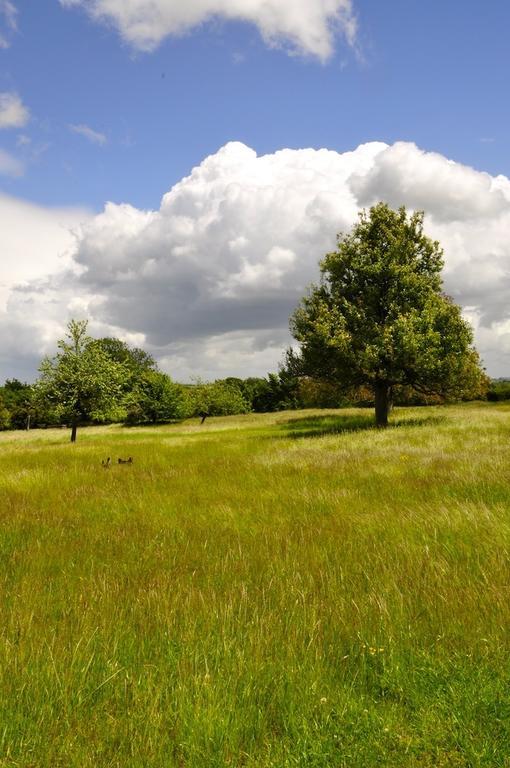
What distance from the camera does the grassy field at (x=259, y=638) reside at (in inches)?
96.3

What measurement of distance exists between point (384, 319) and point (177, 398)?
5333cm

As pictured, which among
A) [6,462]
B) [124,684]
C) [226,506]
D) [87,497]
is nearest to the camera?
[124,684]

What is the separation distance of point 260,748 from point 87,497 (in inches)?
301

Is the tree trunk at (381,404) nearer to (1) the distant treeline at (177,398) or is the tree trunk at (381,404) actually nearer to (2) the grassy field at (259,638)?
(1) the distant treeline at (177,398)

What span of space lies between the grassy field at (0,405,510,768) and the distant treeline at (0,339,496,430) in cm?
4082

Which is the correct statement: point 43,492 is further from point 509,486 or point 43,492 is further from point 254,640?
point 509,486

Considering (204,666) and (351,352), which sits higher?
(351,352)

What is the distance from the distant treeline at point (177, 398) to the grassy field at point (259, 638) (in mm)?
40816

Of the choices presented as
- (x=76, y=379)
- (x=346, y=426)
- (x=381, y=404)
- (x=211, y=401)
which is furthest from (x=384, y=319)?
(x=211, y=401)

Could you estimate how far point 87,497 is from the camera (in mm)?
9148

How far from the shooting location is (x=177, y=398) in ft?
247

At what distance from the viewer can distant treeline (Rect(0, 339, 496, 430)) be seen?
238 feet

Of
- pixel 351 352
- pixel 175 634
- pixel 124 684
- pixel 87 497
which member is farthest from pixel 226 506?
pixel 351 352

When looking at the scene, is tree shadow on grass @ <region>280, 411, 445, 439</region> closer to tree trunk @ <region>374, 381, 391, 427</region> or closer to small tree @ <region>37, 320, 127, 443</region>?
tree trunk @ <region>374, 381, 391, 427</region>
